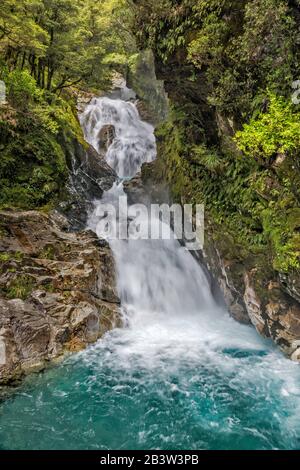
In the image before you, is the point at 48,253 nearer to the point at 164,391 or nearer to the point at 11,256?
the point at 11,256

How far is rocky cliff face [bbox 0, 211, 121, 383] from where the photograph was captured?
344 inches

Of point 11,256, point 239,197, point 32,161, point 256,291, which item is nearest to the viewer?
point 256,291

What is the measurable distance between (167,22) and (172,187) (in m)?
5.93

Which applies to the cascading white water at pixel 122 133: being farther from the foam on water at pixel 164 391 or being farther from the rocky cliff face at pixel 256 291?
the rocky cliff face at pixel 256 291

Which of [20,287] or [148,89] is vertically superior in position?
[148,89]

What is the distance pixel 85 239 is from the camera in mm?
12609

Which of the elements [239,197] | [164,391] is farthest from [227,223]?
[164,391]

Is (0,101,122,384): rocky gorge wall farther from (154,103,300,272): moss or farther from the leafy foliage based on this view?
the leafy foliage

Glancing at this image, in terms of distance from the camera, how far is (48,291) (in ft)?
34.1

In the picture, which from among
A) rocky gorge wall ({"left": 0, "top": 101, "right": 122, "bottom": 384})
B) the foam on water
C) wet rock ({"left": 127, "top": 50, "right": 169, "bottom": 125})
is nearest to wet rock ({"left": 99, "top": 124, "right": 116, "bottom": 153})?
wet rock ({"left": 127, "top": 50, "right": 169, "bottom": 125})

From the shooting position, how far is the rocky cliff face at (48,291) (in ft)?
28.7

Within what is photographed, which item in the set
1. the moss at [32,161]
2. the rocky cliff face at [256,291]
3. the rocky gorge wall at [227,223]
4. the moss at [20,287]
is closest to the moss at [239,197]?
the rocky gorge wall at [227,223]
